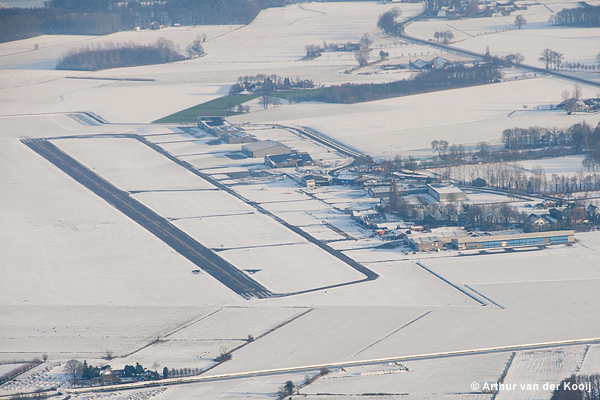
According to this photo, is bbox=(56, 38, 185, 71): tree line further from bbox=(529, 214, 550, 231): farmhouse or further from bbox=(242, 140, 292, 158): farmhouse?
bbox=(529, 214, 550, 231): farmhouse

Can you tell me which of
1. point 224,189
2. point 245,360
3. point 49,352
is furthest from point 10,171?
point 245,360

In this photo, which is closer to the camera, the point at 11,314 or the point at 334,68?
the point at 11,314

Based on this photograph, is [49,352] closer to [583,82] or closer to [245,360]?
[245,360]

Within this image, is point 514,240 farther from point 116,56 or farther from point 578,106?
point 116,56

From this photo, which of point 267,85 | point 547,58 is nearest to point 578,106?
point 547,58

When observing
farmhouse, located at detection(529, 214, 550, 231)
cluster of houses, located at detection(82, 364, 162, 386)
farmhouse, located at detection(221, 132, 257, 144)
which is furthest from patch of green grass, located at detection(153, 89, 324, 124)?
cluster of houses, located at detection(82, 364, 162, 386)
